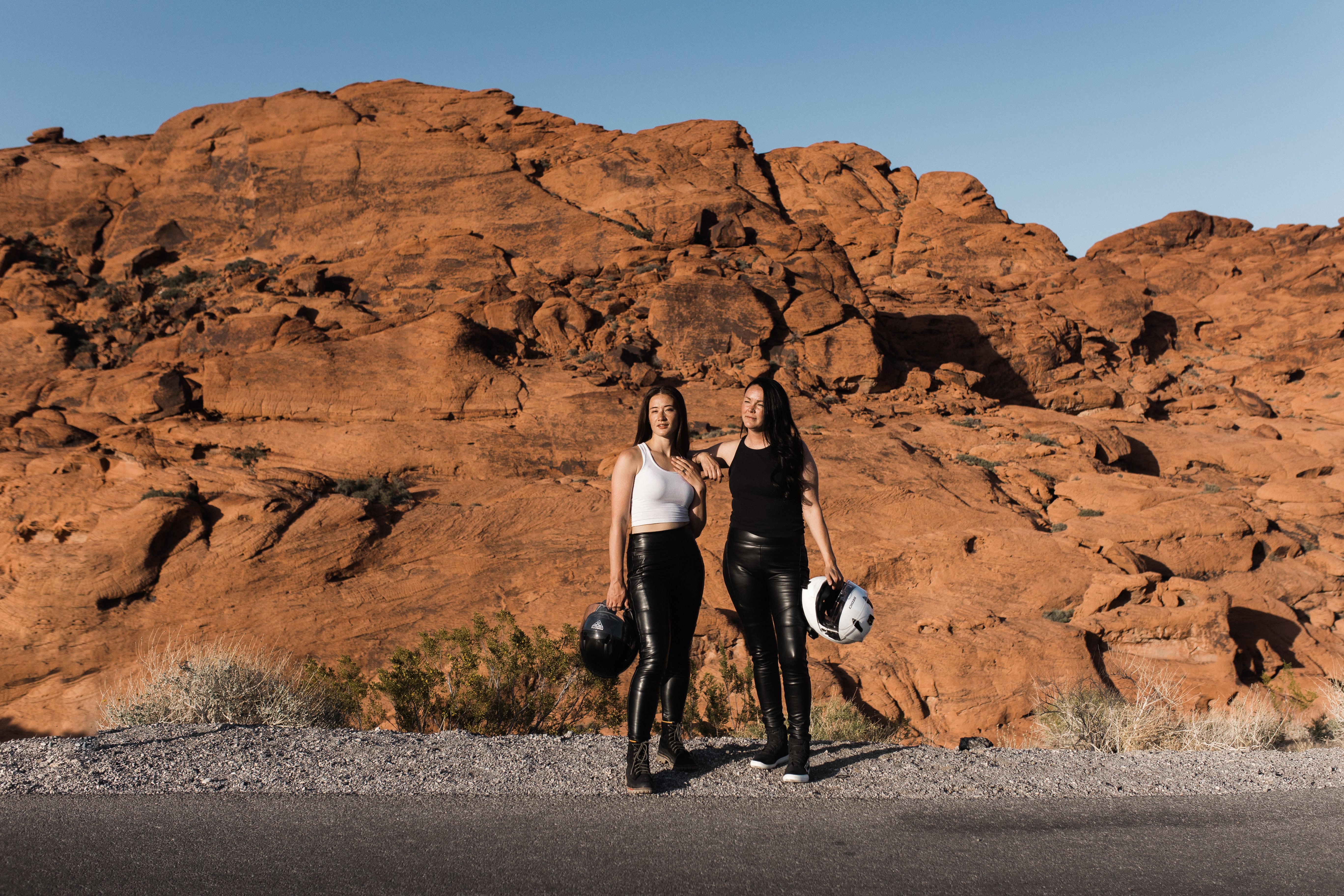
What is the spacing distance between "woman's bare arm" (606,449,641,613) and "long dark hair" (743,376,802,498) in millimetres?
719

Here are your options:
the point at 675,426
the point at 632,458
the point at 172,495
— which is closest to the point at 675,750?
the point at 632,458

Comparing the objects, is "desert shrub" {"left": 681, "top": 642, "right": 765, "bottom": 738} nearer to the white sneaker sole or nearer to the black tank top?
the white sneaker sole

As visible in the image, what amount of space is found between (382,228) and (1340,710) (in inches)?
1177

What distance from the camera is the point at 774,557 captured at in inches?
167

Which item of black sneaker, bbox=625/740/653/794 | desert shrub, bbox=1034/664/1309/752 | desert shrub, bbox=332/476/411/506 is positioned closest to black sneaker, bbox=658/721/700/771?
black sneaker, bbox=625/740/653/794

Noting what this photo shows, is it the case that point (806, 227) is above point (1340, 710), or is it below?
above

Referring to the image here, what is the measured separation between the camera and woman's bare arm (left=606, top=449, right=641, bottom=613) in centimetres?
407

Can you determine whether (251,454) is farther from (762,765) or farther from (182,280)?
(762,765)

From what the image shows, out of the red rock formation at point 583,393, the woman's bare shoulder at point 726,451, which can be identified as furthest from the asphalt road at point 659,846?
the red rock formation at point 583,393

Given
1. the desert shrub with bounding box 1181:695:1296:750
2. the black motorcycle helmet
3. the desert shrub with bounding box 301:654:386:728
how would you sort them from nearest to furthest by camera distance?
the black motorcycle helmet
the desert shrub with bounding box 1181:695:1296:750
the desert shrub with bounding box 301:654:386:728

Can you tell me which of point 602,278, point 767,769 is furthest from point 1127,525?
point 602,278

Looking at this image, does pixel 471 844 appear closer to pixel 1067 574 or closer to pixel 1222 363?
pixel 1067 574

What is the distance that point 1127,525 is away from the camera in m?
15.2

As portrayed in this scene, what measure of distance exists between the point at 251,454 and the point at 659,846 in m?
17.1
